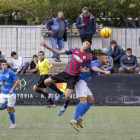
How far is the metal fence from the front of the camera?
18.6 meters

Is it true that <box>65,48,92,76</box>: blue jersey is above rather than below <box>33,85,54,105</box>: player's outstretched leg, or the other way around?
above

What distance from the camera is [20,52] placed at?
1861cm

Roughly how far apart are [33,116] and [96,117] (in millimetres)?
1757

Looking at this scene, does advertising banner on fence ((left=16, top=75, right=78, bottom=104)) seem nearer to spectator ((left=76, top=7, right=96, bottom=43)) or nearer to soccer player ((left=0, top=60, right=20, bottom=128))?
spectator ((left=76, top=7, right=96, bottom=43))

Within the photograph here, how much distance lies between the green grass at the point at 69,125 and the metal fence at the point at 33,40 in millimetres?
5491

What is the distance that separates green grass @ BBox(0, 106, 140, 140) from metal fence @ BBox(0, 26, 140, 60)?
5.49 metres

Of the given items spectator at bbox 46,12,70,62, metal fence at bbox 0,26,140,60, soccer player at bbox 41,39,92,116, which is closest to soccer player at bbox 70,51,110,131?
soccer player at bbox 41,39,92,116

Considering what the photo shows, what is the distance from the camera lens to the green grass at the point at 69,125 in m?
8.84

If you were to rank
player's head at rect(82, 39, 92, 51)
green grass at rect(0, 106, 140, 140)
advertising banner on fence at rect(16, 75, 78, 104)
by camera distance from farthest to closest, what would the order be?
1. advertising banner on fence at rect(16, 75, 78, 104)
2. player's head at rect(82, 39, 92, 51)
3. green grass at rect(0, 106, 140, 140)

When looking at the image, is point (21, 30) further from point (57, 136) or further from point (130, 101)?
point (57, 136)

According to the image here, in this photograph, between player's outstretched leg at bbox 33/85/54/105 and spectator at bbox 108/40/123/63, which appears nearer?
player's outstretched leg at bbox 33/85/54/105

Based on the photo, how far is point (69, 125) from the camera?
10.5 meters

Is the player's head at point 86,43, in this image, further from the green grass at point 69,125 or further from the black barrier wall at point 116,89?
the black barrier wall at point 116,89

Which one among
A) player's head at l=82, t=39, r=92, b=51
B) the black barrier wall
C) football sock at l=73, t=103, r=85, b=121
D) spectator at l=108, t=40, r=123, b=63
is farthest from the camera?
spectator at l=108, t=40, r=123, b=63
